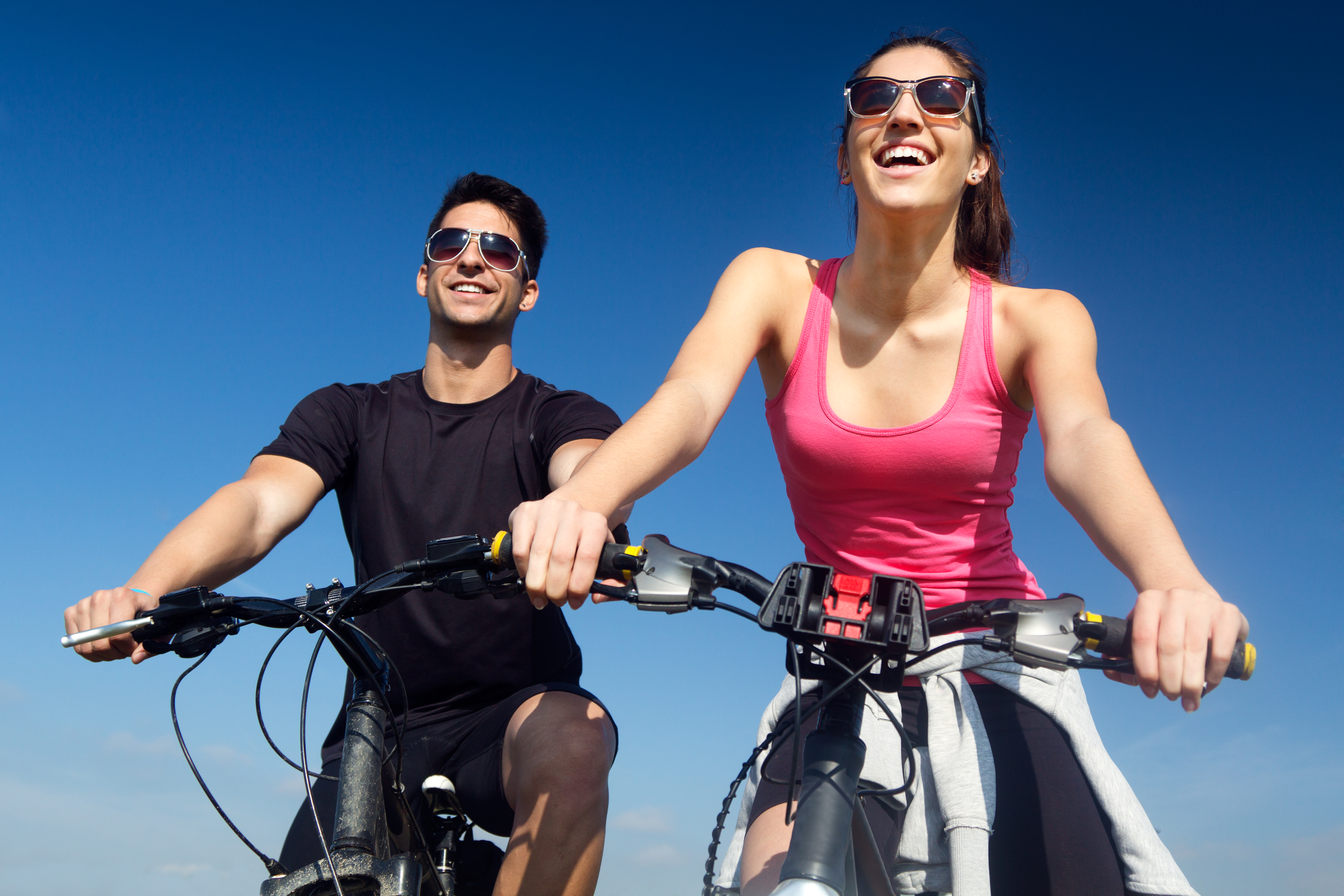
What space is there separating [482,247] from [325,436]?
1154mm

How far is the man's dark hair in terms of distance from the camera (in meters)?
4.68

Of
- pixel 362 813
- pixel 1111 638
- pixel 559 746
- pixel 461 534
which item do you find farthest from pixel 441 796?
pixel 1111 638

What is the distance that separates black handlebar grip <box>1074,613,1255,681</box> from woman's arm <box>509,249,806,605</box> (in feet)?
2.85

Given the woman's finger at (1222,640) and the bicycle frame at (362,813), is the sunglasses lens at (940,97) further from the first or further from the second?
the bicycle frame at (362,813)

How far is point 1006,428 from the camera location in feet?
9.30

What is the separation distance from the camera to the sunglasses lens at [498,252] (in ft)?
14.4

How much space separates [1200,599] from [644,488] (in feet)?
3.65

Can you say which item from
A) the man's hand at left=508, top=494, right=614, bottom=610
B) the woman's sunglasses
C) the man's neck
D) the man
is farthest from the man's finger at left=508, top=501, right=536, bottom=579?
the woman's sunglasses

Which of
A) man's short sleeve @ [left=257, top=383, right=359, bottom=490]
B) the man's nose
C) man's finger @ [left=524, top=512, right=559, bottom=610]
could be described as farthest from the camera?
the man's nose

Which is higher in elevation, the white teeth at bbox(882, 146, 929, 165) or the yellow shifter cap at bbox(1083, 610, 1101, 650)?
the white teeth at bbox(882, 146, 929, 165)

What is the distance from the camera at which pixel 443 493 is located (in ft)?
→ 12.2

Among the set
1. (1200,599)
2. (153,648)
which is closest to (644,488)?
(1200,599)

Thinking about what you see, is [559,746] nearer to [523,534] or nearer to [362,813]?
[362,813]

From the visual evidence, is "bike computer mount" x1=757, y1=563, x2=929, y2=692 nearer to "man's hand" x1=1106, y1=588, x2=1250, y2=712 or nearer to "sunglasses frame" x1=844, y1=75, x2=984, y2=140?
"man's hand" x1=1106, y1=588, x2=1250, y2=712
